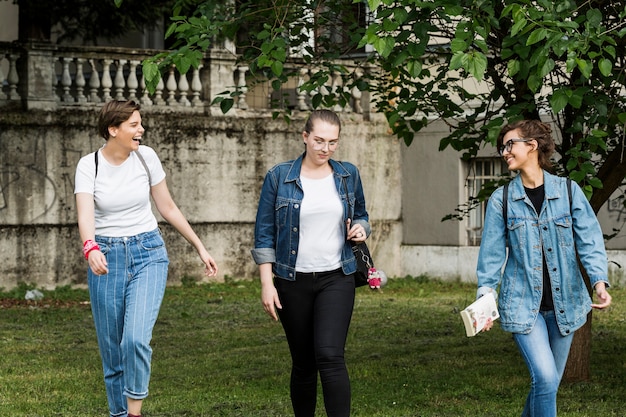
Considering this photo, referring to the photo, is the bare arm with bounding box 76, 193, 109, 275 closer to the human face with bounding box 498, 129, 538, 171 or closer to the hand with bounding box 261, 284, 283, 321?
the hand with bounding box 261, 284, 283, 321

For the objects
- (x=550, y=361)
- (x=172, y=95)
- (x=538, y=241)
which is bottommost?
(x=550, y=361)

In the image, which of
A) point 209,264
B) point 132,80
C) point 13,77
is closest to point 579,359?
point 209,264

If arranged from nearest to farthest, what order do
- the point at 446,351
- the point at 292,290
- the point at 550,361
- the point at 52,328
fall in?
the point at 550,361 → the point at 292,290 → the point at 446,351 → the point at 52,328

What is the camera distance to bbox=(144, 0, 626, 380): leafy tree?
7367mm

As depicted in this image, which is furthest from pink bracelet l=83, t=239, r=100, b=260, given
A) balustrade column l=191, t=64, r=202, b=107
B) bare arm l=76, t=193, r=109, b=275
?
balustrade column l=191, t=64, r=202, b=107

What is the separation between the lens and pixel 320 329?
276 inches

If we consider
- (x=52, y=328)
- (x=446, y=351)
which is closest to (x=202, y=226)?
(x=52, y=328)

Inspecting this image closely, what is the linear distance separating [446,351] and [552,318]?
5.80 meters

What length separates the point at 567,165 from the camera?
8.55m

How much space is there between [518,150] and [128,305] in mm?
2421

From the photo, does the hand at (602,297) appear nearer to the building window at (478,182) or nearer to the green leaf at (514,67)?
the green leaf at (514,67)

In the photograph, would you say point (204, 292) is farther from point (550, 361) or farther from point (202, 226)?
point (550, 361)

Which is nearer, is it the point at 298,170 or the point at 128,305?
the point at 298,170

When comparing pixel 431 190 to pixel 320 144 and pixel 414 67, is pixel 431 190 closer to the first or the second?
pixel 414 67
